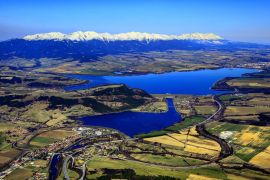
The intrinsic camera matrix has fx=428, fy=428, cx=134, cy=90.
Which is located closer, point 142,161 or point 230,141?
point 142,161

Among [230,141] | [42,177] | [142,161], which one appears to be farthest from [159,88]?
[42,177]

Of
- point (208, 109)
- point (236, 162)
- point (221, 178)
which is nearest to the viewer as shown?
point (221, 178)

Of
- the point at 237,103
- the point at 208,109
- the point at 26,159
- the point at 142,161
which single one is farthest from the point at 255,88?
the point at 26,159

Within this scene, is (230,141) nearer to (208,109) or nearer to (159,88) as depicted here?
(208,109)

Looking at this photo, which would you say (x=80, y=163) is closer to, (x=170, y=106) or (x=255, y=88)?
(x=170, y=106)

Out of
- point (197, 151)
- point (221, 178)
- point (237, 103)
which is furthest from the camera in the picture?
point (237, 103)

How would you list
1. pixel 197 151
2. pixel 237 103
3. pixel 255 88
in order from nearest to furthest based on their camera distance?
pixel 197 151
pixel 237 103
pixel 255 88
